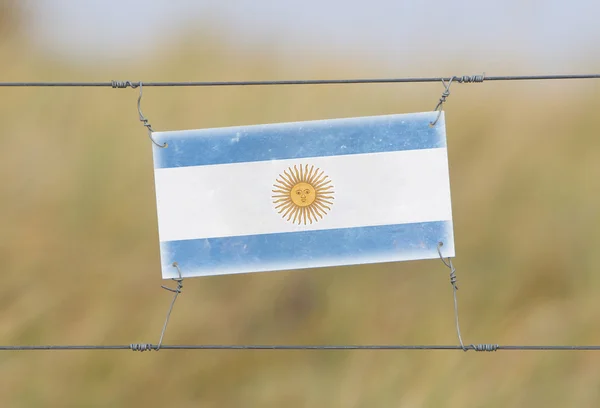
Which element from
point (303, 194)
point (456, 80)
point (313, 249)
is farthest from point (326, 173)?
point (456, 80)

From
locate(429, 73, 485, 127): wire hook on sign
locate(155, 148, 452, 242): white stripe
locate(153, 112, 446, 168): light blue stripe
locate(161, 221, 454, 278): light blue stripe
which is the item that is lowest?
locate(161, 221, 454, 278): light blue stripe

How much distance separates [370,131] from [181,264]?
60cm

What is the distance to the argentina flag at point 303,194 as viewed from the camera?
1822 millimetres

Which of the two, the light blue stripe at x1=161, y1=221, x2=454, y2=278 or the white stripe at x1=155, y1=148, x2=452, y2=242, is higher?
the white stripe at x1=155, y1=148, x2=452, y2=242

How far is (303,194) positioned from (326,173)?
81mm

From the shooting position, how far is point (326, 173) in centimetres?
183

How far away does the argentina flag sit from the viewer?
182cm

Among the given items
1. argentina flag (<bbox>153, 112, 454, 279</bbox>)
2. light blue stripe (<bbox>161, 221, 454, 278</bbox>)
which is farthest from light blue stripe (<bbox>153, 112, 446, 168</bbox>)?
Answer: light blue stripe (<bbox>161, 221, 454, 278</bbox>)

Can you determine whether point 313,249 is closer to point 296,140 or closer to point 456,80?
point 296,140

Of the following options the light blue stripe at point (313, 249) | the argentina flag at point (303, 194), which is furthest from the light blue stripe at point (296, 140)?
the light blue stripe at point (313, 249)

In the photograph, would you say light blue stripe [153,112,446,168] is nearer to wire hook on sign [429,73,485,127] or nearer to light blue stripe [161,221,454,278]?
wire hook on sign [429,73,485,127]

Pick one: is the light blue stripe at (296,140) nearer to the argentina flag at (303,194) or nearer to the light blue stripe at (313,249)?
the argentina flag at (303,194)

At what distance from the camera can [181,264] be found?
5.98ft

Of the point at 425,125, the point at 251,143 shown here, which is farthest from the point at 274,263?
the point at 425,125
